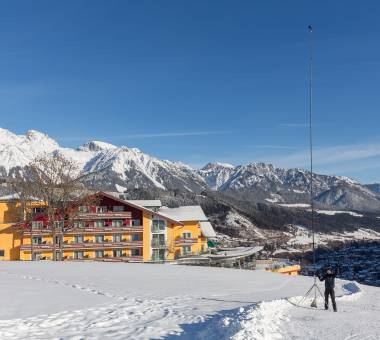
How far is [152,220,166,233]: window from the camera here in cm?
6729

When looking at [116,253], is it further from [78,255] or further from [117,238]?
[78,255]

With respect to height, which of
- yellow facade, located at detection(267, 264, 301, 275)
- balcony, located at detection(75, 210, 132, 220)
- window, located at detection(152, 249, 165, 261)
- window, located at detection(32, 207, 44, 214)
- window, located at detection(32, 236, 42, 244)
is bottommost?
yellow facade, located at detection(267, 264, 301, 275)

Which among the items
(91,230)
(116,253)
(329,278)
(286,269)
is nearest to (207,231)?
(286,269)

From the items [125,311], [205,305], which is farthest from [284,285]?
[125,311]

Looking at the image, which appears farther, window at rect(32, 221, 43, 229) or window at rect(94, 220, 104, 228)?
window at rect(94, 220, 104, 228)

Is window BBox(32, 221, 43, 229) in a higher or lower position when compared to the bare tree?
lower

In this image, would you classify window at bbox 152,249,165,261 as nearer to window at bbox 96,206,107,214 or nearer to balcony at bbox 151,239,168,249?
balcony at bbox 151,239,168,249

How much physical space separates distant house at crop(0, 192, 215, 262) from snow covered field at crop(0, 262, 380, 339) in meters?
35.5

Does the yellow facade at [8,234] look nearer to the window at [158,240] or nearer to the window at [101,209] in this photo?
the window at [101,209]

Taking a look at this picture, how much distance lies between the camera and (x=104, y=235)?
213 ft

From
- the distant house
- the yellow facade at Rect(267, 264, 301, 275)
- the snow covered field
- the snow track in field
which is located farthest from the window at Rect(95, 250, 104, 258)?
the snow track in field

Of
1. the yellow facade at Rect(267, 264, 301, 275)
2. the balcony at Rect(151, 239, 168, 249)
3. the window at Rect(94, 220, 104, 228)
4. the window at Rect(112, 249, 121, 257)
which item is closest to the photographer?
the window at Rect(112, 249, 121, 257)

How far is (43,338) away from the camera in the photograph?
1234cm

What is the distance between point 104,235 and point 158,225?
8249mm
